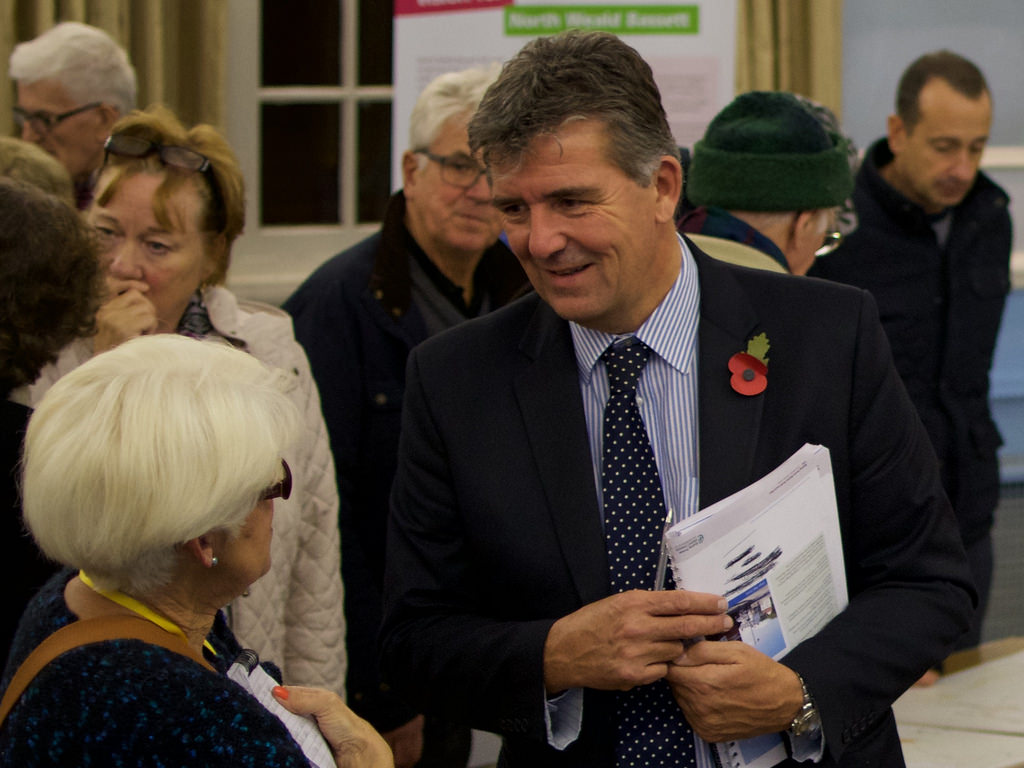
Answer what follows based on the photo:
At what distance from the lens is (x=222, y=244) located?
2.69 metres

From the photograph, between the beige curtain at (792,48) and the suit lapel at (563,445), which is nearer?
the suit lapel at (563,445)

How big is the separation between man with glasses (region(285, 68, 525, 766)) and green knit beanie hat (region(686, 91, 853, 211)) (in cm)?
47

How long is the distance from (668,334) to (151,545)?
75cm

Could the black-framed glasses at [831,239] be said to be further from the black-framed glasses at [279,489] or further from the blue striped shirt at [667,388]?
the black-framed glasses at [279,489]

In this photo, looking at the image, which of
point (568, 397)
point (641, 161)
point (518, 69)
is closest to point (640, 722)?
point (568, 397)

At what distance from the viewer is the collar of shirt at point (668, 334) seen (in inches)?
71.9

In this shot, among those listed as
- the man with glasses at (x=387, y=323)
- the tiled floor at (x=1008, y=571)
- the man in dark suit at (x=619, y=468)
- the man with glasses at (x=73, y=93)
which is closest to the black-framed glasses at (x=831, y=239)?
the man with glasses at (x=387, y=323)

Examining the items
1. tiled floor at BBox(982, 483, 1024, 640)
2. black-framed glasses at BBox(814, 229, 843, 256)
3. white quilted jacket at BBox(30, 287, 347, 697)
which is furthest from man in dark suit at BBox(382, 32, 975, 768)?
tiled floor at BBox(982, 483, 1024, 640)

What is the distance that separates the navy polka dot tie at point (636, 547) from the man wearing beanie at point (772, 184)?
886 mm

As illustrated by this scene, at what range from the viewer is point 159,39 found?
4.79m

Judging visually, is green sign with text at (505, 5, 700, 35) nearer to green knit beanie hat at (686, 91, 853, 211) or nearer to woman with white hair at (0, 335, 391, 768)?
green knit beanie hat at (686, 91, 853, 211)

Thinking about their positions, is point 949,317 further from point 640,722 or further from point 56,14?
point 56,14

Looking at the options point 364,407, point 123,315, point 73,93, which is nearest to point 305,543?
point 364,407

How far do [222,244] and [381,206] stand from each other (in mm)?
3231
